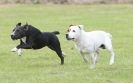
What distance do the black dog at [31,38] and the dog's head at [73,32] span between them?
1.74m

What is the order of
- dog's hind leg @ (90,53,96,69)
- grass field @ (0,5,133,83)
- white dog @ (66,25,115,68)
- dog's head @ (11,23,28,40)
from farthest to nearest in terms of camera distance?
dog's head @ (11,23,28,40)
dog's hind leg @ (90,53,96,69)
white dog @ (66,25,115,68)
grass field @ (0,5,133,83)

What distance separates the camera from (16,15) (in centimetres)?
4366

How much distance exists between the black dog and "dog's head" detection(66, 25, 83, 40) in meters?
1.74

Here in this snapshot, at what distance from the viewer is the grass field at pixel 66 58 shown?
14195mm

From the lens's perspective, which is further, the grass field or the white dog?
the white dog

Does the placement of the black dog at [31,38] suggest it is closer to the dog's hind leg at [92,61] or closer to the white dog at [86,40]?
the white dog at [86,40]

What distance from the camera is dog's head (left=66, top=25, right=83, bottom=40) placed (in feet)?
50.0

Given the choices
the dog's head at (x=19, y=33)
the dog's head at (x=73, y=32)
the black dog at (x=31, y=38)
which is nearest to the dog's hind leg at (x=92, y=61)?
the dog's head at (x=73, y=32)

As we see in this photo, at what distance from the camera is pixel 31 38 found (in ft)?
55.3

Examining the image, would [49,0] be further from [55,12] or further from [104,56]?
[104,56]

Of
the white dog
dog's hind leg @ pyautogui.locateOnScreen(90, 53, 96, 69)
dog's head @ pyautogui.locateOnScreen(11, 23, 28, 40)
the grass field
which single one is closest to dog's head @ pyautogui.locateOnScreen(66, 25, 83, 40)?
the white dog

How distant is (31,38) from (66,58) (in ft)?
8.72

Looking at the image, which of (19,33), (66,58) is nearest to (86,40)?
(19,33)

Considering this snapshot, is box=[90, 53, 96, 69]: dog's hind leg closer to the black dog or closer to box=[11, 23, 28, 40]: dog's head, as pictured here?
the black dog
